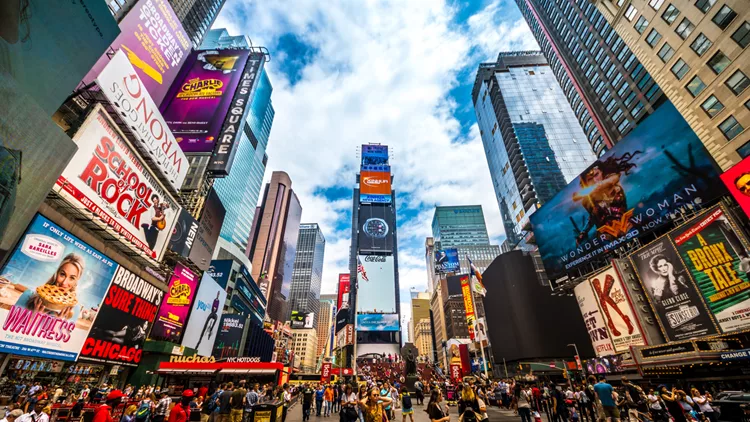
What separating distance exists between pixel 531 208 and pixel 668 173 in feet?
167

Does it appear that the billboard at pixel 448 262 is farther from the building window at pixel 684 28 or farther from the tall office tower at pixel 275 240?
the tall office tower at pixel 275 240

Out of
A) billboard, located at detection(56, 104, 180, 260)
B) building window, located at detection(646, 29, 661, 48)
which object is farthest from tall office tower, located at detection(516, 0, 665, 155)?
billboard, located at detection(56, 104, 180, 260)

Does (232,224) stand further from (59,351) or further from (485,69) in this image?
(485,69)

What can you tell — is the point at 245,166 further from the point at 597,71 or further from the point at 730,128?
the point at 730,128

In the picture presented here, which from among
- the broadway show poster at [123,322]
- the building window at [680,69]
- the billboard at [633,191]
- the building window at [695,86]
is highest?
the building window at [680,69]

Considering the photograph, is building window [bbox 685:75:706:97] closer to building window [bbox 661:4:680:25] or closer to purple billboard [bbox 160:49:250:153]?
building window [bbox 661:4:680:25]

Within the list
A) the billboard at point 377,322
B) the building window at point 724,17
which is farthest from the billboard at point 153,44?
the billboard at point 377,322

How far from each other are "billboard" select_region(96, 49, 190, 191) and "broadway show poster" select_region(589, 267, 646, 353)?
137 feet

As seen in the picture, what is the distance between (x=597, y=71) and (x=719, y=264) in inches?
2058

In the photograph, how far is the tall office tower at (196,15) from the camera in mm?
56459

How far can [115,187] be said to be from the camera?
2036 centimetres

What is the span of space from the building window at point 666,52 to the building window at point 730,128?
27.7 feet

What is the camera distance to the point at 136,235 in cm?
2275

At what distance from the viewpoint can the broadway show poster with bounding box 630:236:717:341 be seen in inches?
805
